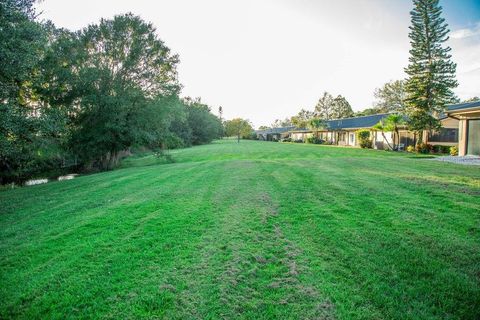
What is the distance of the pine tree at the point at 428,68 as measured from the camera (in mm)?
23931

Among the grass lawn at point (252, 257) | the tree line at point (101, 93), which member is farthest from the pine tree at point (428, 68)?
the tree line at point (101, 93)

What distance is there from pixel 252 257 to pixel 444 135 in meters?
28.8

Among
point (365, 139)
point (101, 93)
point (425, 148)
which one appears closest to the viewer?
point (101, 93)

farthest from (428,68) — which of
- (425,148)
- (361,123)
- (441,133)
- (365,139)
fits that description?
(361,123)

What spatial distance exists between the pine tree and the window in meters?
1.45

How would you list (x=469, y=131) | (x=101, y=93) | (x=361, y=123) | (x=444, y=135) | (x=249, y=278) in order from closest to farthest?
1. (x=249, y=278)
2. (x=469, y=131)
3. (x=101, y=93)
4. (x=444, y=135)
5. (x=361, y=123)

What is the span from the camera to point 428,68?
24688 mm

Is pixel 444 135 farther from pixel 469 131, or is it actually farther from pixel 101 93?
pixel 101 93

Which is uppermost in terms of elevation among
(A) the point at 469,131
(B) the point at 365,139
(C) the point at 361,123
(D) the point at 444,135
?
(C) the point at 361,123

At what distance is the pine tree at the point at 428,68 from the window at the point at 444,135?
145 cm

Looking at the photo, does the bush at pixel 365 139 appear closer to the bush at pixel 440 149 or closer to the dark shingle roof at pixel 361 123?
the dark shingle roof at pixel 361 123

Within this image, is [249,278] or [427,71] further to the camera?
[427,71]

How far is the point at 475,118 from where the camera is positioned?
16.5 meters

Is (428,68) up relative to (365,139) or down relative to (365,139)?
up
